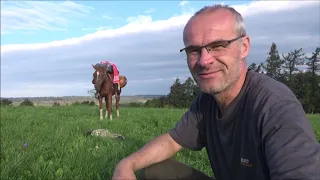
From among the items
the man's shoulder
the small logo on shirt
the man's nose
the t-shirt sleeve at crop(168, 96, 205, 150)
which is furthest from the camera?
the t-shirt sleeve at crop(168, 96, 205, 150)

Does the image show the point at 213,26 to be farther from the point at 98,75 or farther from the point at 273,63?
the point at 273,63

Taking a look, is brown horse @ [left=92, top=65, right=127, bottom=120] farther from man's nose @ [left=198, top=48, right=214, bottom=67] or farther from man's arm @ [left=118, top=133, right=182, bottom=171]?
man's nose @ [left=198, top=48, right=214, bottom=67]

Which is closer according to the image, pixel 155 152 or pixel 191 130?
pixel 191 130

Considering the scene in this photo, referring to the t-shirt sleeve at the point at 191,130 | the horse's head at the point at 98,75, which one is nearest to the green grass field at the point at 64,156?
the t-shirt sleeve at the point at 191,130

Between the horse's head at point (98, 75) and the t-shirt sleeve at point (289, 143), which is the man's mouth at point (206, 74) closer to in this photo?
the t-shirt sleeve at point (289, 143)

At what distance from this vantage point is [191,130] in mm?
3336

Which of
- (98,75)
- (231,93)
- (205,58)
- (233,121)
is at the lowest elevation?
(233,121)

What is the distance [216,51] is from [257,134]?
0.62m

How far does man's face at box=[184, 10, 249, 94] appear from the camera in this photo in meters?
2.65

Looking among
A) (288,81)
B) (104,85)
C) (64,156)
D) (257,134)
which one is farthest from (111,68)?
(288,81)

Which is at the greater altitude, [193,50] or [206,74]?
[193,50]

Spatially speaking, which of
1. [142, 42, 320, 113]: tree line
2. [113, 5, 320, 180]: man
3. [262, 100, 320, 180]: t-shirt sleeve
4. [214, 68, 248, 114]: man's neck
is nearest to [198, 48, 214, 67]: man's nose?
[113, 5, 320, 180]: man

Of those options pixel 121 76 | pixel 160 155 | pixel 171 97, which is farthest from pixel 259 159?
pixel 171 97

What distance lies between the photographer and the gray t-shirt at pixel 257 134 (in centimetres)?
206
